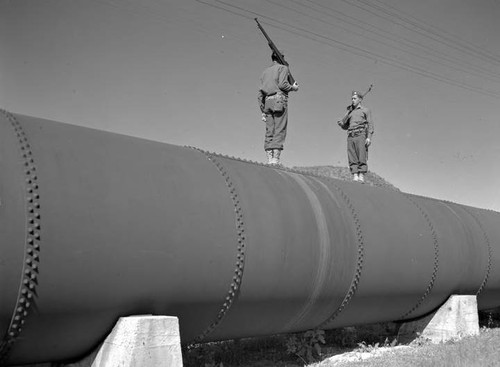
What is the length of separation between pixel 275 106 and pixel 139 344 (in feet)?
20.6

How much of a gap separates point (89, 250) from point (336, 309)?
383cm

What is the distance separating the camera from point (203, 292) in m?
5.57

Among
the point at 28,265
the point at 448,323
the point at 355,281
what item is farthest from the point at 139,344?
the point at 448,323

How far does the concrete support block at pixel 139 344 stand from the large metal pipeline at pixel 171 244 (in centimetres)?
12

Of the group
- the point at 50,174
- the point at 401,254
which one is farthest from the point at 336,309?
the point at 50,174

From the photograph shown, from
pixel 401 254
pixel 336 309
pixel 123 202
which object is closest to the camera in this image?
pixel 123 202

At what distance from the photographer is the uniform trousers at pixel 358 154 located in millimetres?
13156

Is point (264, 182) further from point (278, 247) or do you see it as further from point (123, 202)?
point (123, 202)

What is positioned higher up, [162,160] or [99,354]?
[162,160]

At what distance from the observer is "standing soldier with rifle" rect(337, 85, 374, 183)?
1316 centimetres

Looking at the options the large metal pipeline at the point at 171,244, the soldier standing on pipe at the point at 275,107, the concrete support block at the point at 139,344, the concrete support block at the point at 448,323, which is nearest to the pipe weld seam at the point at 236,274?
the large metal pipeline at the point at 171,244

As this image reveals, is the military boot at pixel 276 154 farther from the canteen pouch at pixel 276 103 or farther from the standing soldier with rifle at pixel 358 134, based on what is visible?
the standing soldier with rifle at pixel 358 134

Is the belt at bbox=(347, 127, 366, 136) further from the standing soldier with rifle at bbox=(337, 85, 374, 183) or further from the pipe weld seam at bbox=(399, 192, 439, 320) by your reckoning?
the pipe weld seam at bbox=(399, 192, 439, 320)

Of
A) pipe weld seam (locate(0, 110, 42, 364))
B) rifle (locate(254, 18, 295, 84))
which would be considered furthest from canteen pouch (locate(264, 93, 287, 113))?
pipe weld seam (locate(0, 110, 42, 364))
